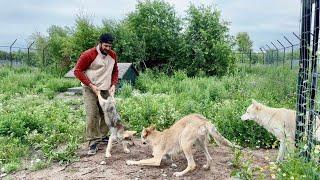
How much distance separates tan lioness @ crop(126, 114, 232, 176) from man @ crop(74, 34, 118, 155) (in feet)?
3.50

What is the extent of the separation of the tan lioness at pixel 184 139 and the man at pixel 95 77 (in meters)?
1.07

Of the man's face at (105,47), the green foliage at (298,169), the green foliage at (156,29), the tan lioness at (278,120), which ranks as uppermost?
the green foliage at (156,29)

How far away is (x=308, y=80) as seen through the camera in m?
5.89

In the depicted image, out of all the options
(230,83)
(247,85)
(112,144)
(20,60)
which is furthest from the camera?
(20,60)

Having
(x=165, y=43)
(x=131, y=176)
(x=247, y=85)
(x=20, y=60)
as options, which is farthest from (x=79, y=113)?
(x=20, y=60)

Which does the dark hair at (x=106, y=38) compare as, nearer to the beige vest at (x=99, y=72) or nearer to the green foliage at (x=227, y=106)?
the beige vest at (x=99, y=72)

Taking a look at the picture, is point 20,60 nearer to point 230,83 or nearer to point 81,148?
point 230,83

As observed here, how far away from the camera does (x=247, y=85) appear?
570 inches

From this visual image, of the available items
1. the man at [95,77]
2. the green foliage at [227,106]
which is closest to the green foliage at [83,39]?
the green foliage at [227,106]

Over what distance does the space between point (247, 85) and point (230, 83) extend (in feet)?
3.79

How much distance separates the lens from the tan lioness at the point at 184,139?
6664mm

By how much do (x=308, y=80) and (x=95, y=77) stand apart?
3567 mm

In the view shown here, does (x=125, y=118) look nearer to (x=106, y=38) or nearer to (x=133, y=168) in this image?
(x=106, y=38)

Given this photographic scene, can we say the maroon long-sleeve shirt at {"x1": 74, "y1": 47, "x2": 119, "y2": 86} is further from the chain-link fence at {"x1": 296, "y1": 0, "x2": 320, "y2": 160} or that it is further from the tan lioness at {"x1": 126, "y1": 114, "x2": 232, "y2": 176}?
the chain-link fence at {"x1": 296, "y1": 0, "x2": 320, "y2": 160}
